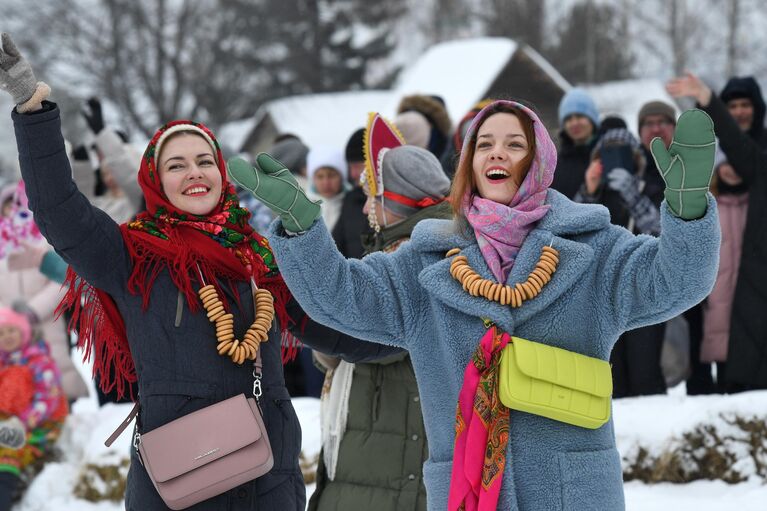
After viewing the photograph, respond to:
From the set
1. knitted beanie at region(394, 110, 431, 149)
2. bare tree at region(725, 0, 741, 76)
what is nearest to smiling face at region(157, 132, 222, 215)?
knitted beanie at region(394, 110, 431, 149)

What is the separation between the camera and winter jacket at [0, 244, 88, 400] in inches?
284

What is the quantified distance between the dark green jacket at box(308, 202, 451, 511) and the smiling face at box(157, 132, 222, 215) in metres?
0.83

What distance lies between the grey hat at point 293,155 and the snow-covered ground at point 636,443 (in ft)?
7.69

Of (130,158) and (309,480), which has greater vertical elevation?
(130,158)

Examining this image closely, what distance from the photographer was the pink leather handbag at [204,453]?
10.1 feet

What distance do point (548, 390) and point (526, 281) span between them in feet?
0.93

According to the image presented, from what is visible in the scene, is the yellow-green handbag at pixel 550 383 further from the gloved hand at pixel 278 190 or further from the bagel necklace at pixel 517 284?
the gloved hand at pixel 278 190

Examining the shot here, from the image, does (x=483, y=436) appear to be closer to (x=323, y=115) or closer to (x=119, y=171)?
(x=119, y=171)

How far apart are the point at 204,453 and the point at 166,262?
2.00 feet

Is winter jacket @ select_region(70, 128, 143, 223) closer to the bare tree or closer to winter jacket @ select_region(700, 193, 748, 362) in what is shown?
winter jacket @ select_region(700, 193, 748, 362)

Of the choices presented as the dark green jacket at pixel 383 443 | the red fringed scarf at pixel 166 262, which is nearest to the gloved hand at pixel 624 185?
the dark green jacket at pixel 383 443

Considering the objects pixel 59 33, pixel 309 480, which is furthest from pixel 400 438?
pixel 59 33

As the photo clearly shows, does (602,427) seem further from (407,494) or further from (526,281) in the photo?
(407,494)

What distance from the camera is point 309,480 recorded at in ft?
18.6
